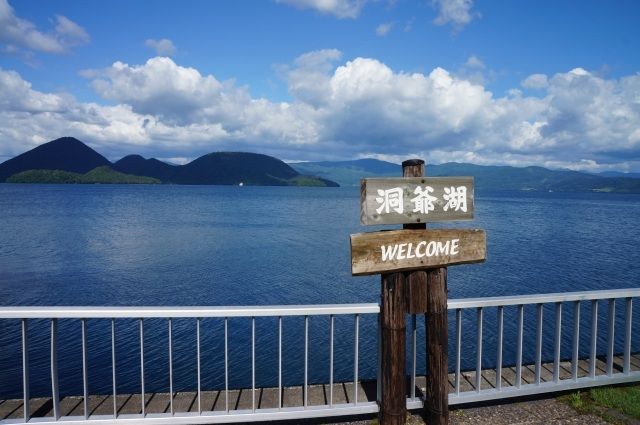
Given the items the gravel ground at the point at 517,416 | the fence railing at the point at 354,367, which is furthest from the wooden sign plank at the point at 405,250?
the gravel ground at the point at 517,416

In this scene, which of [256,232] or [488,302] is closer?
[488,302]

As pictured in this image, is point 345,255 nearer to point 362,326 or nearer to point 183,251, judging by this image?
point 183,251

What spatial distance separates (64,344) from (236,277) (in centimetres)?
1127

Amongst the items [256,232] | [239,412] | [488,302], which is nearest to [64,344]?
[239,412]

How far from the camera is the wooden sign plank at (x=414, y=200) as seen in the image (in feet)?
14.5

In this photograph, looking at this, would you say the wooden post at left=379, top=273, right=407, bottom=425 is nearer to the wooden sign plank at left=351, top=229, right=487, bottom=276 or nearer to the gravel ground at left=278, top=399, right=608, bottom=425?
the wooden sign plank at left=351, top=229, right=487, bottom=276

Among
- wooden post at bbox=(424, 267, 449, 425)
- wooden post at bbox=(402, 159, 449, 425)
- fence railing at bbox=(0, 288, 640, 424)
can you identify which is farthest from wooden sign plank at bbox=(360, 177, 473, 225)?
fence railing at bbox=(0, 288, 640, 424)

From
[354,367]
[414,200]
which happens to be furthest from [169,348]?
[414,200]

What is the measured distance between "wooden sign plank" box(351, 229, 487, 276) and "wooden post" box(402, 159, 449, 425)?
131 mm

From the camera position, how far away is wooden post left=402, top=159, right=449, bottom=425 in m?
4.59

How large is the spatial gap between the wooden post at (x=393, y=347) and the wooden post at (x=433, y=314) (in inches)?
5.3

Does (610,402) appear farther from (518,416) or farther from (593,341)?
(518,416)

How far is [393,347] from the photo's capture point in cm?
454

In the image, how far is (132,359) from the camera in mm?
14086
